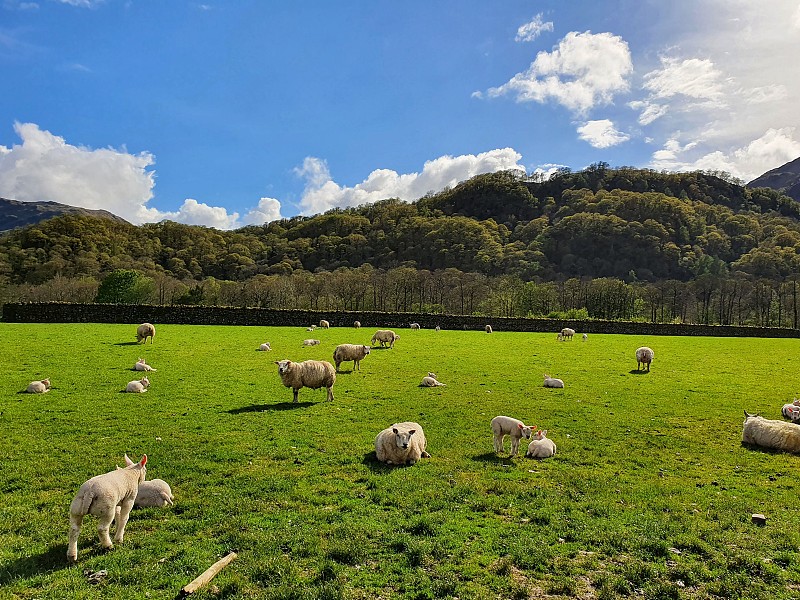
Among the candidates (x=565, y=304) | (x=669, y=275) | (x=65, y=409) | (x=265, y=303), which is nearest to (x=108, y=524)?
(x=65, y=409)

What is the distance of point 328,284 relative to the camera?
104 m

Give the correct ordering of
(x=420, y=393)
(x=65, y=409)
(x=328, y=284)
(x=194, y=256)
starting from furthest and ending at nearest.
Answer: (x=194, y=256) → (x=328, y=284) → (x=420, y=393) → (x=65, y=409)

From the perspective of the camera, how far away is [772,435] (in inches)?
427

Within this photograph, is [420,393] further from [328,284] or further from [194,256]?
[194,256]

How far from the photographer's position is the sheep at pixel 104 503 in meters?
5.54

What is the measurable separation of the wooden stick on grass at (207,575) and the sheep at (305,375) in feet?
29.6

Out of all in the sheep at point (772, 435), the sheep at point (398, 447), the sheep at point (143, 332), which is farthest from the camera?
the sheep at point (143, 332)

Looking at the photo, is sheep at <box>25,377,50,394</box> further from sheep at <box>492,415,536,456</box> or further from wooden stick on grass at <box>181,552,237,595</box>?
sheep at <box>492,415,536,456</box>

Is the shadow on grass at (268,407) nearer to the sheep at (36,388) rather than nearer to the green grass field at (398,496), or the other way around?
the green grass field at (398,496)

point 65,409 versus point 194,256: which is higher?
point 194,256

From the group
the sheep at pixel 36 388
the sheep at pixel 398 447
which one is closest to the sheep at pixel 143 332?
the sheep at pixel 36 388

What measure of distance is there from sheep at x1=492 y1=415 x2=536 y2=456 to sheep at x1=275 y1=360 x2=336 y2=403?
6282 mm

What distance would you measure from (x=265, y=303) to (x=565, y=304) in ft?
208

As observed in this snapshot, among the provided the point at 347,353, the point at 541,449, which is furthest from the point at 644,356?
the point at 541,449
